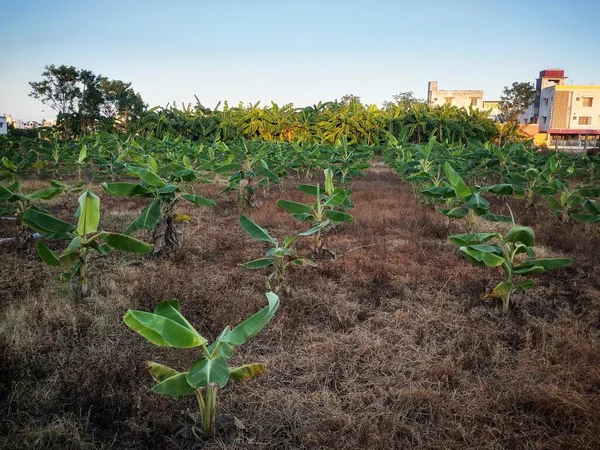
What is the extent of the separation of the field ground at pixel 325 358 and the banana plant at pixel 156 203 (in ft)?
0.65

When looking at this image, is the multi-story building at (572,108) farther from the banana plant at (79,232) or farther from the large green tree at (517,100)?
the banana plant at (79,232)

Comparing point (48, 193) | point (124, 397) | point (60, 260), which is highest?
point (48, 193)

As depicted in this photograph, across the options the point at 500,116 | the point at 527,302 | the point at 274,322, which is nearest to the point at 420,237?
the point at 527,302

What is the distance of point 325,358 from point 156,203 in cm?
228

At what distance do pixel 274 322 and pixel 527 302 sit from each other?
2278 mm

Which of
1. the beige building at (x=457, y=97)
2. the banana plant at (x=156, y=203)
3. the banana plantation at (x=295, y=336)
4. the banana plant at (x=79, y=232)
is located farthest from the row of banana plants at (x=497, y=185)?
the beige building at (x=457, y=97)

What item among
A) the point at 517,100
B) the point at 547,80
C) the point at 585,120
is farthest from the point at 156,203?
the point at 547,80

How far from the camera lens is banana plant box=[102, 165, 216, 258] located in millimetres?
3908

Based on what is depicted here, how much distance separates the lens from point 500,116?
3906cm

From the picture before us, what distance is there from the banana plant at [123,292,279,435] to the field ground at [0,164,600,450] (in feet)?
0.81

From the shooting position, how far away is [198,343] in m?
1.87

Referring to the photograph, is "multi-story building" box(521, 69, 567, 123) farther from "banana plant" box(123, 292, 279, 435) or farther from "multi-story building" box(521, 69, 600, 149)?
"banana plant" box(123, 292, 279, 435)

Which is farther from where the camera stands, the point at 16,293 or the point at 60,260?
the point at 16,293

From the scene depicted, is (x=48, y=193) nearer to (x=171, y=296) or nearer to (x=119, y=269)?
(x=119, y=269)
